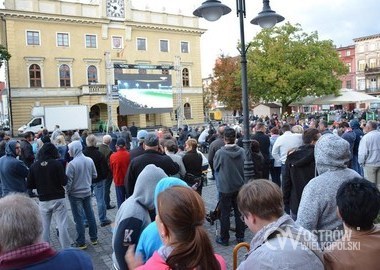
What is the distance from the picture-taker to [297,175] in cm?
504

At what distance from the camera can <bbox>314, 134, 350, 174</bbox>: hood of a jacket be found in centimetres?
312


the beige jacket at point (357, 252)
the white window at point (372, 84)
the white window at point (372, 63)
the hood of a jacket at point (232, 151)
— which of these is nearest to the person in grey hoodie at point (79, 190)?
the hood of a jacket at point (232, 151)

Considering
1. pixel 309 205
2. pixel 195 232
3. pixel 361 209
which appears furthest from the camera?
pixel 309 205

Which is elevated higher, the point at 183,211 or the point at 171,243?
the point at 183,211

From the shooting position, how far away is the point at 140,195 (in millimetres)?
3139

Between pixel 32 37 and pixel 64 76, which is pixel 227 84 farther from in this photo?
pixel 32 37

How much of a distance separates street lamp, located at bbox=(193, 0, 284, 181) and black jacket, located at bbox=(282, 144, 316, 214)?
3.22 feet

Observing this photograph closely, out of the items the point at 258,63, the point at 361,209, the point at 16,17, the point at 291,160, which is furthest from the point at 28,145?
the point at 16,17

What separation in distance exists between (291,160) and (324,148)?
2.01 m

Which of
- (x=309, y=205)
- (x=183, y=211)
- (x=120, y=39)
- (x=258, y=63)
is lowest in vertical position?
(x=309, y=205)

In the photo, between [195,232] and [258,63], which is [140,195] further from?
[258,63]

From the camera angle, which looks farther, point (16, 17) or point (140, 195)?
point (16, 17)

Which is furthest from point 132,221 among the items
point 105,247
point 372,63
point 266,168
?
point 372,63

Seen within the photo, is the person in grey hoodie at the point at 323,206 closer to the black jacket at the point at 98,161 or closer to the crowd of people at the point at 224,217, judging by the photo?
the crowd of people at the point at 224,217
